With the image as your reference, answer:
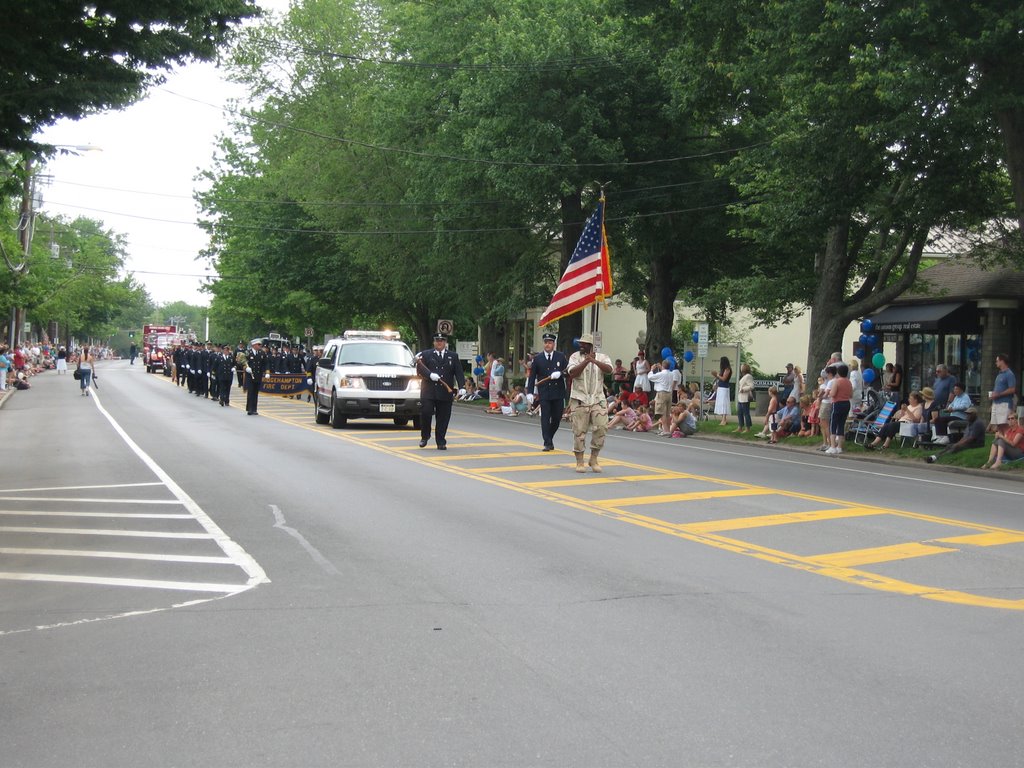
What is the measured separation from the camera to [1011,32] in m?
16.2

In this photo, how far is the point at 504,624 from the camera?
21.9 ft

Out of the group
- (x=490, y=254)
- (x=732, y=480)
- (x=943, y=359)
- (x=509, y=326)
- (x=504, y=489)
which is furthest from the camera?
(x=509, y=326)

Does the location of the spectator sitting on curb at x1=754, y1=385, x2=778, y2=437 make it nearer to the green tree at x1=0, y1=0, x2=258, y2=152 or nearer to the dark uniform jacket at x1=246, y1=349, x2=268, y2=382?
the dark uniform jacket at x1=246, y1=349, x2=268, y2=382

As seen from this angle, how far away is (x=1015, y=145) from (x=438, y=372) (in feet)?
35.4

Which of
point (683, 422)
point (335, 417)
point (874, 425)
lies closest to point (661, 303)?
point (683, 422)

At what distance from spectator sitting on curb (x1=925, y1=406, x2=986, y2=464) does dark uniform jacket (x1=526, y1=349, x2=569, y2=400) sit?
7.51 m

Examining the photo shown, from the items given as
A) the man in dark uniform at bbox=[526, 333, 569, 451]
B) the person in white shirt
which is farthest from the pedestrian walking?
the man in dark uniform at bbox=[526, 333, 569, 451]

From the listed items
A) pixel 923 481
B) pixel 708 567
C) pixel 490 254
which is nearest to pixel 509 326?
pixel 490 254

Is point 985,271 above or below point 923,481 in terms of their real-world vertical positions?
above

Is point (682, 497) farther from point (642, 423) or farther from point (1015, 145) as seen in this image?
point (642, 423)

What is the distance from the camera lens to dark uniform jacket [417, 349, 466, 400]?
1792cm

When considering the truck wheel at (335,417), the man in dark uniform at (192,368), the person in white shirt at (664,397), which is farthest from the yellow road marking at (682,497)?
the man in dark uniform at (192,368)

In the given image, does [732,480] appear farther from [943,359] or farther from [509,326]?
[509,326]

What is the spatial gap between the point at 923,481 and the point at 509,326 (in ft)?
155
